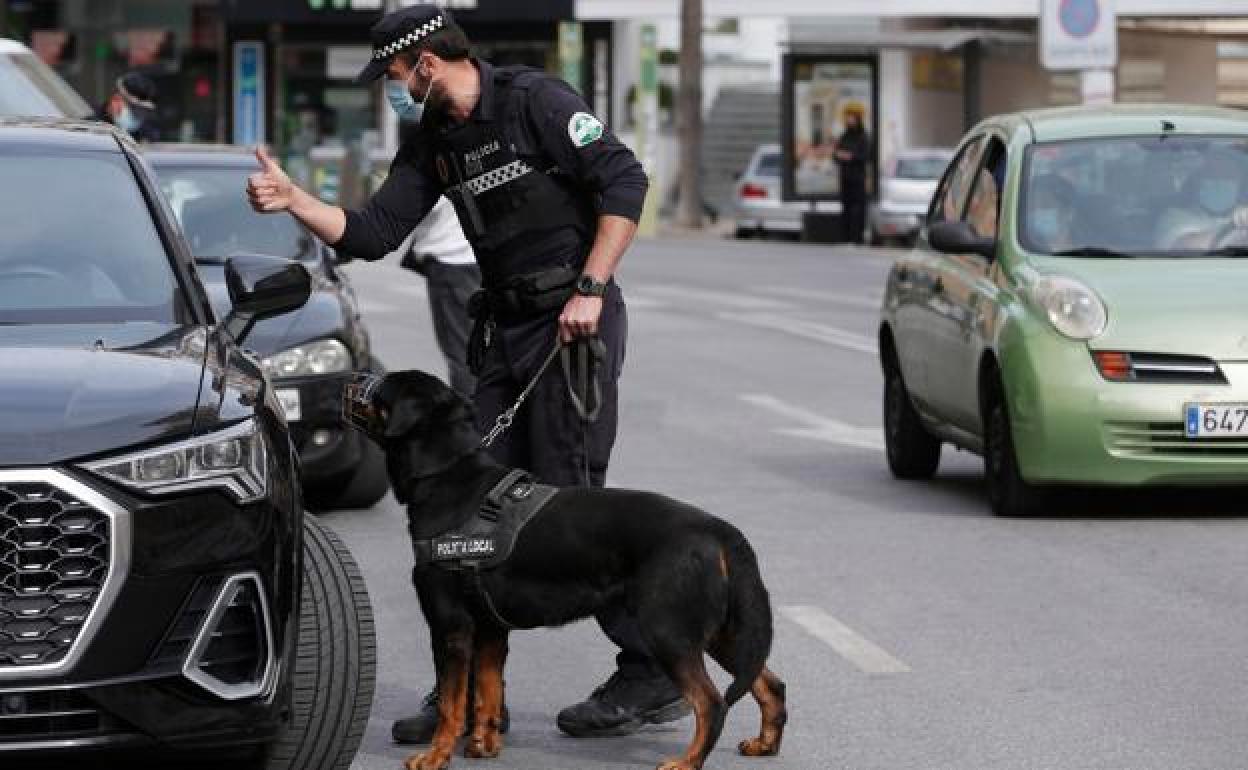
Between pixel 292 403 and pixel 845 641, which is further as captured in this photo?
pixel 292 403

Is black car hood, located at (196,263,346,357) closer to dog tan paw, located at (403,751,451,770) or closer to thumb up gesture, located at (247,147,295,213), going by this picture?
thumb up gesture, located at (247,147,295,213)

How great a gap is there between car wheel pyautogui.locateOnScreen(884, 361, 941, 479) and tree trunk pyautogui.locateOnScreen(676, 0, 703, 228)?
36.3m

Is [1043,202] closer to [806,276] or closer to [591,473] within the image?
[591,473]

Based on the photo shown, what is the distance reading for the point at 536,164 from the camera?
26.1 ft

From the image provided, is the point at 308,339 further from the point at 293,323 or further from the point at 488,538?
the point at 488,538

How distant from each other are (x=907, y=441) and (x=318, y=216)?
250 inches

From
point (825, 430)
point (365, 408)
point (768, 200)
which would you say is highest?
point (365, 408)

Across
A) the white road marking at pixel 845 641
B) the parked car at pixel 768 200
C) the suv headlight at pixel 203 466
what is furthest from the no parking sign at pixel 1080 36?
the suv headlight at pixel 203 466

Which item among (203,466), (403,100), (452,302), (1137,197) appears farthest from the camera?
(452,302)

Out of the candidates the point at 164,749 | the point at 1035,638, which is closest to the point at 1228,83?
the point at 1035,638

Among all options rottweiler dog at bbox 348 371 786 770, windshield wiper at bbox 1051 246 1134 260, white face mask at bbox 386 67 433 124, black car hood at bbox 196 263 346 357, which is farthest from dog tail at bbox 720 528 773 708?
windshield wiper at bbox 1051 246 1134 260

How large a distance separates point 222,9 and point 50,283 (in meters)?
52.6

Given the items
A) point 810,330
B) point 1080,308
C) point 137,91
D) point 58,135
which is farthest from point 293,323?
point 810,330

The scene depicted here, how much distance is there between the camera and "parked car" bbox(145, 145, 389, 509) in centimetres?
1230
